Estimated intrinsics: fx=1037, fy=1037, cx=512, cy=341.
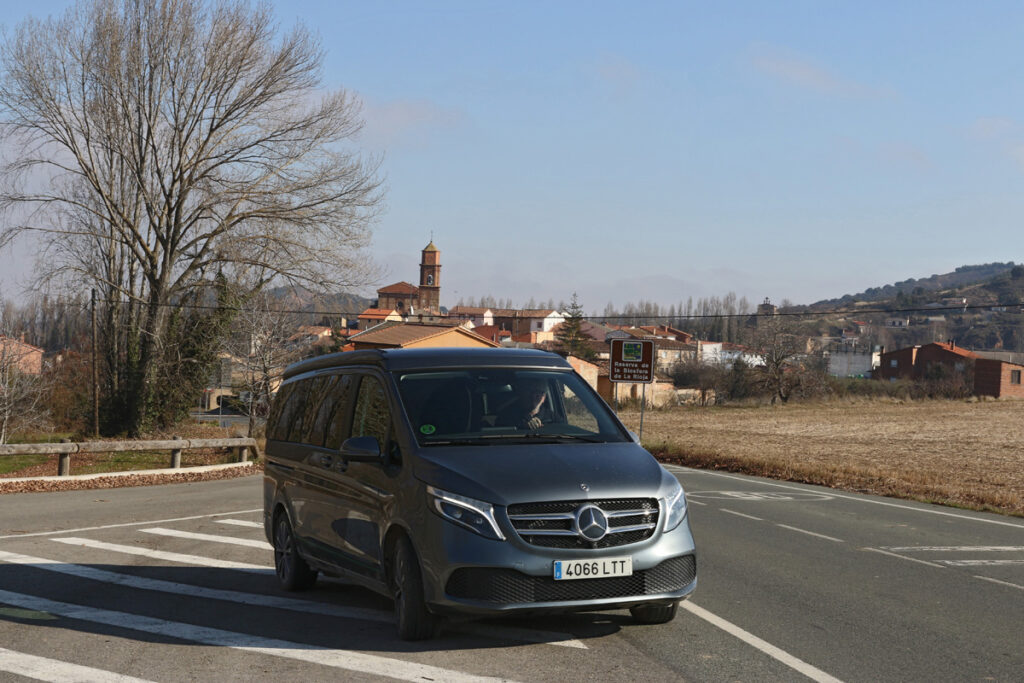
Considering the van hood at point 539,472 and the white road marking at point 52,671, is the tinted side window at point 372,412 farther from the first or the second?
the white road marking at point 52,671

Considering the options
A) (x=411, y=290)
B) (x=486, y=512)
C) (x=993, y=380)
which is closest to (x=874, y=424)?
(x=486, y=512)

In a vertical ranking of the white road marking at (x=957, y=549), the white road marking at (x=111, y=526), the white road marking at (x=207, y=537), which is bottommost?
the white road marking at (x=111, y=526)

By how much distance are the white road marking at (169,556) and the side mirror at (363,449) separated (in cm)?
351

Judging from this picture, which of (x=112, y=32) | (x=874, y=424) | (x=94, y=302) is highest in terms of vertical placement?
(x=112, y=32)

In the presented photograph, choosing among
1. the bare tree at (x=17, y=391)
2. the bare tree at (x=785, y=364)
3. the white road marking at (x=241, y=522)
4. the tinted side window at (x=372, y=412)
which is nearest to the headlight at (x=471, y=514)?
the tinted side window at (x=372, y=412)

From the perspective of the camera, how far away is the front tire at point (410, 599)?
6340 mm

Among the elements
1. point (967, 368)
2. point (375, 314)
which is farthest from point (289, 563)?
point (375, 314)

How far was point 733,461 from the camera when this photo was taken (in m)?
26.5

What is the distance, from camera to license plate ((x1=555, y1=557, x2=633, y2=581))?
6.00 metres

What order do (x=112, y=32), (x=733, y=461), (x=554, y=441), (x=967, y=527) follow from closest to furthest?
(x=554, y=441) → (x=967, y=527) → (x=733, y=461) → (x=112, y=32)

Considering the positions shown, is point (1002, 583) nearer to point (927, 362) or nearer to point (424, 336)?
point (424, 336)

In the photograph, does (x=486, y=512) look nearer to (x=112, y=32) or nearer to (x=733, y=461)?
(x=733, y=461)

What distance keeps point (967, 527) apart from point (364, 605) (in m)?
8.72

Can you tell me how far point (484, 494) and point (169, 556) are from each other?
6136 mm
